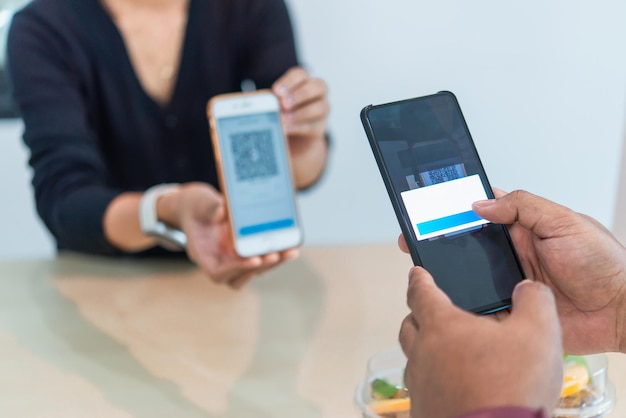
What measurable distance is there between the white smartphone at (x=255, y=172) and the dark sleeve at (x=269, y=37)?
17 cm

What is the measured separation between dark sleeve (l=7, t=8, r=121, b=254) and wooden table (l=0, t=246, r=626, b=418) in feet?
0.28

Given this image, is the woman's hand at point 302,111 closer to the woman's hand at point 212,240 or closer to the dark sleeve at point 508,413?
the woman's hand at point 212,240

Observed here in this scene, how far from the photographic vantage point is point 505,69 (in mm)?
1542

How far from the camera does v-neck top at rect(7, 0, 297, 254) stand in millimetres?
905

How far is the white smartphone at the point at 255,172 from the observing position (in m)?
0.82

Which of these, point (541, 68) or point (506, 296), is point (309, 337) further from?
point (541, 68)

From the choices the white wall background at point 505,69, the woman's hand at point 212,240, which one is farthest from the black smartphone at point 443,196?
the white wall background at point 505,69

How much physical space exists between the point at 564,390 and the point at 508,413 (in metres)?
0.27

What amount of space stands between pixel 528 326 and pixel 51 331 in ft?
2.02

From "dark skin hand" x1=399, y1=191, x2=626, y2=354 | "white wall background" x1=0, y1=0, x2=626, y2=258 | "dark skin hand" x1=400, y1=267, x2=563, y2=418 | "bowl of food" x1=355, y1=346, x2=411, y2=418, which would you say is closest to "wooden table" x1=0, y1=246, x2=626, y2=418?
"bowl of food" x1=355, y1=346, x2=411, y2=418

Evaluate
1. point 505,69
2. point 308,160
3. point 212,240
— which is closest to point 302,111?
point 308,160

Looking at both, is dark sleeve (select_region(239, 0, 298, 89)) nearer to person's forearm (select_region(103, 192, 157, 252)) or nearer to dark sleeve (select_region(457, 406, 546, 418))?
person's forearm (select_region(103, 192, 157, 252))

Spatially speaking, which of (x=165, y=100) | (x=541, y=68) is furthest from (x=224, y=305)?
(x=541, y=68)

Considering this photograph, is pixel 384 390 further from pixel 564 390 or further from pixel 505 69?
pixel 505 69
